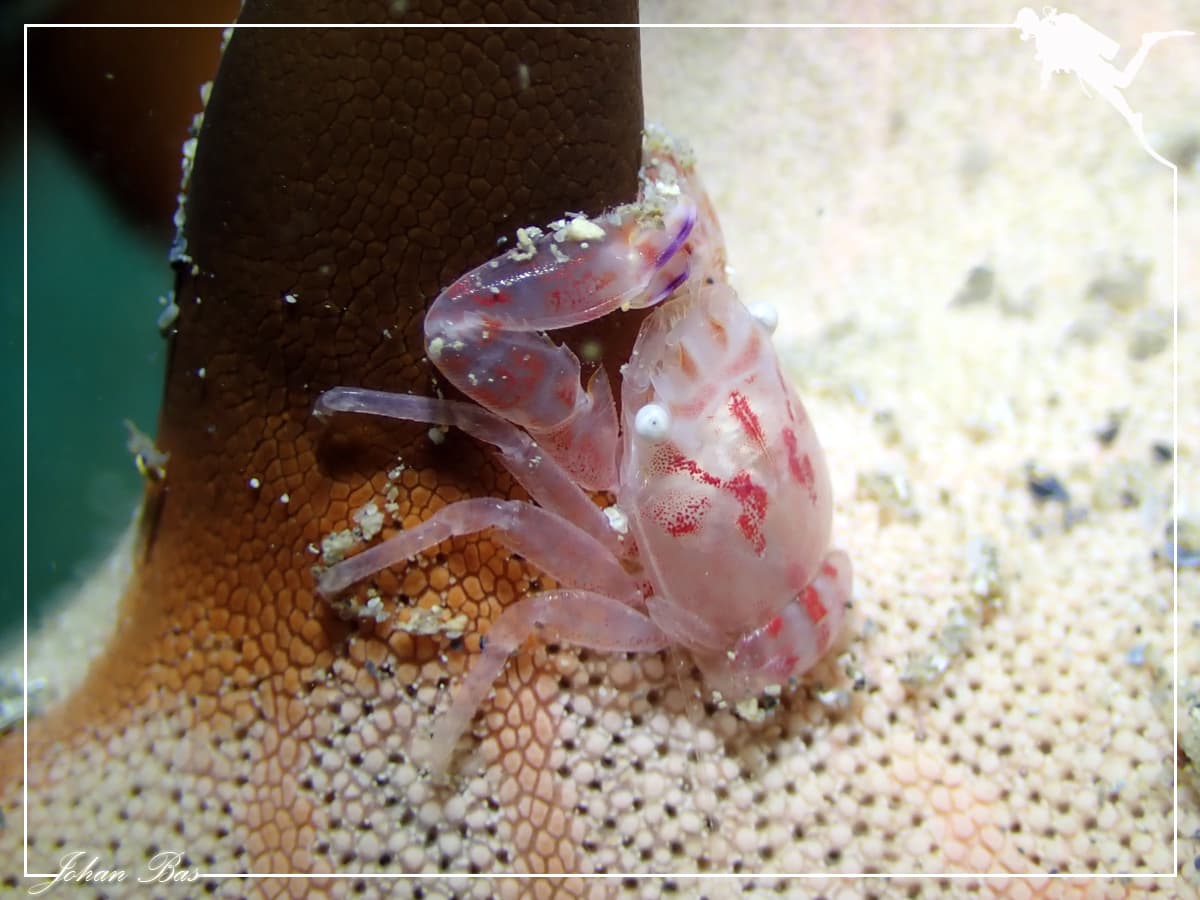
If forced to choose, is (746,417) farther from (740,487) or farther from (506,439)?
(506,439)

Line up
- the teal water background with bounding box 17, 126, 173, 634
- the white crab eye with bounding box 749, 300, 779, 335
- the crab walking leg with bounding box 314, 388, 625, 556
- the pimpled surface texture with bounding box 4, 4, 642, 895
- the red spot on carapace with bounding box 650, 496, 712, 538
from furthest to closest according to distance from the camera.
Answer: the teal water background with bounding box 17, 126, 173, 634, the white crab eye with bounding box 749, 300, 779, 335, the red spot on carapace with bounding box 650, 496, 712, 538, the crab walking leg with bounding box 314, 388, 625, 556, the pimpled surface texture with bounding box 4, 4, 642, 895

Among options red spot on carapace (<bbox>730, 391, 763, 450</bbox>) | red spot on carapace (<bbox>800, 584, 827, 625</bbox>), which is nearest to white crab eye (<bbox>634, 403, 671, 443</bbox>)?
red spot on carapace (<bbox>730, 391, 763, 450</bbox>)

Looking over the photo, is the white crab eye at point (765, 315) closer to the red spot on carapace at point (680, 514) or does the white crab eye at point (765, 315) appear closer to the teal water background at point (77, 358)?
the red spot on carapace at point (680, 514)

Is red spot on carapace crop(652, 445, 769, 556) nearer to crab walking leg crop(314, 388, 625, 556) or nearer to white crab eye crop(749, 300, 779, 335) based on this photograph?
crab walking leg crop(314, 388, 625, 556)

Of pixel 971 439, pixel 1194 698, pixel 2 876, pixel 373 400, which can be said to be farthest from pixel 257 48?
pixel 1194 698

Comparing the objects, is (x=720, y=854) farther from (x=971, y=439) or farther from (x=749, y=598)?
(x=971, y=439)
